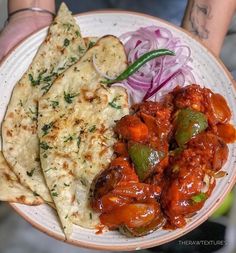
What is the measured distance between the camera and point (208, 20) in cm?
349

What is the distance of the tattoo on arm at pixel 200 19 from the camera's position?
11.3ft

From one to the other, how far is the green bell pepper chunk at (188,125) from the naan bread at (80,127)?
0.40 metres

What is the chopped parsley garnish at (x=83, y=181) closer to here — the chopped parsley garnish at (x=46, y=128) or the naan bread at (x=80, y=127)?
the naan bread at (x=80, y=127)

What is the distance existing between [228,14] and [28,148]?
6.08 ft

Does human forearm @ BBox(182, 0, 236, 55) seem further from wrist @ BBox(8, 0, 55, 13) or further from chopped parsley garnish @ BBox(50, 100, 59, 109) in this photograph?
chopped parsley garnish @ BBox(50, 100, 59, 109)

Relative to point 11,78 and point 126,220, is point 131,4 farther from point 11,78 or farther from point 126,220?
point 126,220

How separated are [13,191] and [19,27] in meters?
1.24

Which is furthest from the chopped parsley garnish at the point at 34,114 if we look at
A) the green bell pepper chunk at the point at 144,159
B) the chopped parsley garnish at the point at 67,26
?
the green bell pepper chunk at the point at 144,159

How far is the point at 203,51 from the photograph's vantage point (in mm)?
3205

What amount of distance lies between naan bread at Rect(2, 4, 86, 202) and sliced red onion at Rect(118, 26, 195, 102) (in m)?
0.39

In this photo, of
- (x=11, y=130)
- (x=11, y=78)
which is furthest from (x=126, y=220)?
(x=11, y=78)

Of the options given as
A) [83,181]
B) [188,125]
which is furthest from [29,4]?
[188,125]

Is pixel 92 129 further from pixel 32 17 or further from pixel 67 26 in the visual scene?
pixel 32 17

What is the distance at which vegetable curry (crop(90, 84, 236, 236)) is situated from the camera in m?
2.54
